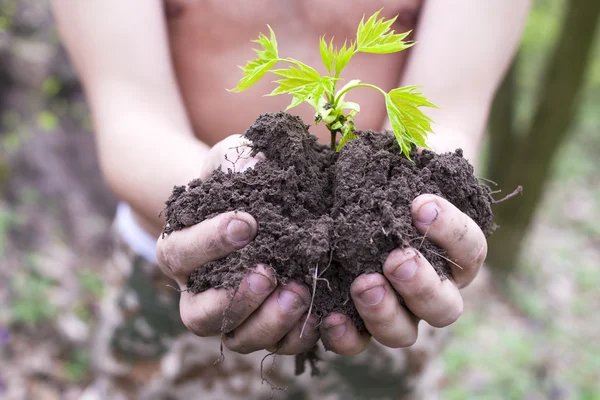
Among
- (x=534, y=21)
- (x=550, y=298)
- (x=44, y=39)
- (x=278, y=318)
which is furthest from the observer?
(x=534, y=21)

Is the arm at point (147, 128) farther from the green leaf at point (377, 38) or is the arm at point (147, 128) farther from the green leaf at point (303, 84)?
the green leaf at point (377, 38)

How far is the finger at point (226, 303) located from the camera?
4.10ft

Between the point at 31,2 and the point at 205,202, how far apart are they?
4.33 metres

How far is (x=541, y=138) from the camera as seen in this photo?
434 cm

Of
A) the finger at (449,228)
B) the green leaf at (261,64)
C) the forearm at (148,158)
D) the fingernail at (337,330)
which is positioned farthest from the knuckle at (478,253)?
the forearm at (148,158)

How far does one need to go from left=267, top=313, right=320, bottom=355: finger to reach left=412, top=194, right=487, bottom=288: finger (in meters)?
0.39

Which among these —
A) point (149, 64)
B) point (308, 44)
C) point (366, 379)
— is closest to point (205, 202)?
point (149, 64)

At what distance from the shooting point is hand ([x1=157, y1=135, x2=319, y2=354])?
1.25 metres

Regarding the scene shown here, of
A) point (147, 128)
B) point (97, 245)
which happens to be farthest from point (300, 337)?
point (97, 245)

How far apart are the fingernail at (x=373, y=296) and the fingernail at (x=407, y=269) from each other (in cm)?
7

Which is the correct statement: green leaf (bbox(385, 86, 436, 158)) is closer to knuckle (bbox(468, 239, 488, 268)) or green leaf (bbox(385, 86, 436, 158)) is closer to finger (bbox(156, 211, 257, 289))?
knuckle (bbox(468, 239, 488, 268))

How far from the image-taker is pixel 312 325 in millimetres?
1330

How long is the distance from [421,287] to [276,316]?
39 centimetres

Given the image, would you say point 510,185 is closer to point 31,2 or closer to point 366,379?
point 366,379
